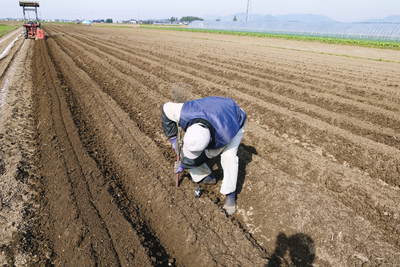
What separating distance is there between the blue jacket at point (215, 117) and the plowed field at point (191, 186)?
0.54 meters

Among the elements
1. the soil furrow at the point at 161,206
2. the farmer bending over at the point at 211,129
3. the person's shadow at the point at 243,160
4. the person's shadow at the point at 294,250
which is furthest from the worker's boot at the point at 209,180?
the person's shadow at the point at 294,250

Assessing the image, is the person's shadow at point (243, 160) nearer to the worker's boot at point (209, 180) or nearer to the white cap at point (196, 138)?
the worker's boot at point (209, 180)

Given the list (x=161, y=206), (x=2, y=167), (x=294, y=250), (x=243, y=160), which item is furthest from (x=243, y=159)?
(x=2, y=167)

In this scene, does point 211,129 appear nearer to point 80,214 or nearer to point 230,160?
point 230,160

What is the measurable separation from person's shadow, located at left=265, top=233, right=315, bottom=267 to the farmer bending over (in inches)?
27.5

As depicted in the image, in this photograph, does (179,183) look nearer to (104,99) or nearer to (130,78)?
(104,99)

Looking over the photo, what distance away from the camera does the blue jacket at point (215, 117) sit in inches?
113

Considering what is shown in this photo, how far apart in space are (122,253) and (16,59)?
14.5m

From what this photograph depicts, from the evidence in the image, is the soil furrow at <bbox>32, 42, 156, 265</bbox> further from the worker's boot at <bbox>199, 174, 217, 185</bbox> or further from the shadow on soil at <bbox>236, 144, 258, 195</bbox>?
the shadow on soil at <bbox>236, 144, 258, 195</bbox>

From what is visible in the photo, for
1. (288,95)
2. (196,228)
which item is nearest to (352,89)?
(288,95)

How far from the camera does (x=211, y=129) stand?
2.89 m

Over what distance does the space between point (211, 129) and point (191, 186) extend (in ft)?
4.45

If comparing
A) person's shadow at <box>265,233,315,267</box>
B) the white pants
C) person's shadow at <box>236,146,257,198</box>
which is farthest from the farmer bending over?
person's shadow at <box>265,233,315,267</box>

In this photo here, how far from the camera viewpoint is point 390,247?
2947 mm
